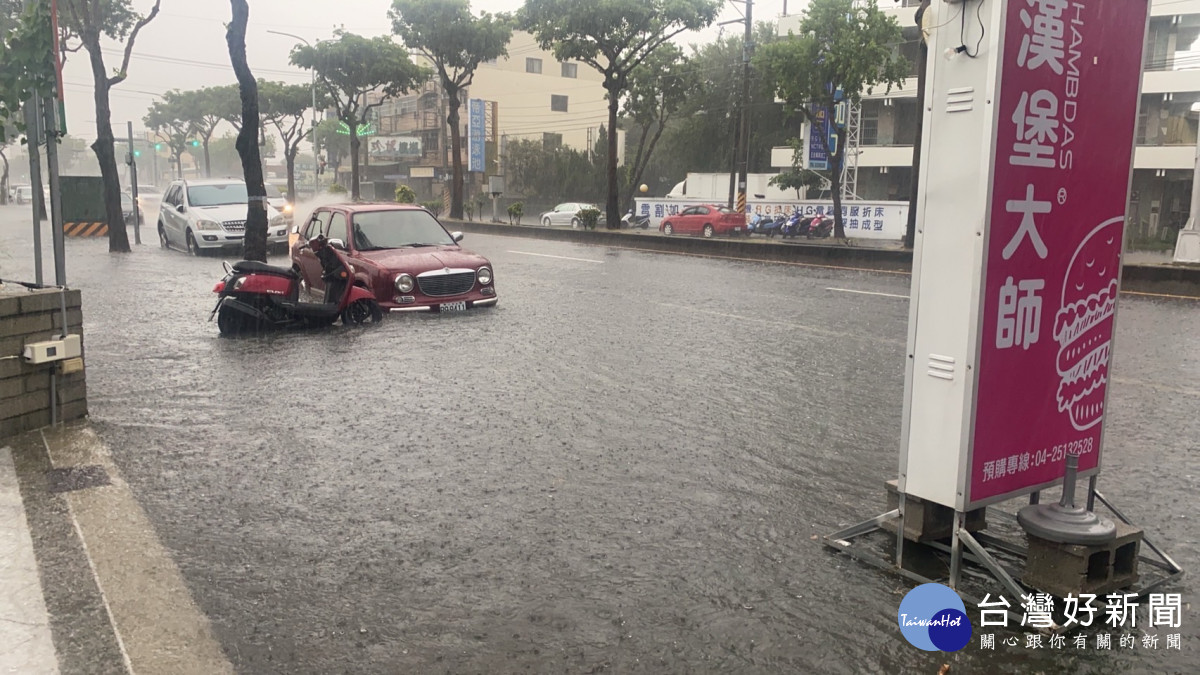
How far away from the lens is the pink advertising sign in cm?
337

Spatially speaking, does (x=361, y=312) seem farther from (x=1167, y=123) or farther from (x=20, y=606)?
(x=1167, y=123)

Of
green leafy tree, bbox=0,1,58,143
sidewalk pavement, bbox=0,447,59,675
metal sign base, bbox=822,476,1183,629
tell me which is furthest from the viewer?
green leafy tree, bbox=0,1,58,143

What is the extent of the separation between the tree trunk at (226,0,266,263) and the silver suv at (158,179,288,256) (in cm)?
345

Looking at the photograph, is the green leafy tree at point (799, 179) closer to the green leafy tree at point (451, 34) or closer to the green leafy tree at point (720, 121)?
the green leafy tree at point (720, 121)

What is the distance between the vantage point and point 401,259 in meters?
12.1

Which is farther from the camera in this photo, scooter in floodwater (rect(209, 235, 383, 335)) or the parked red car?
the parked red car

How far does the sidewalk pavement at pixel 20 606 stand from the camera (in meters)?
3.10

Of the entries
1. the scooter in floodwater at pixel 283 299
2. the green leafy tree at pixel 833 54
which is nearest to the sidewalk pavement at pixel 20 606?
the scooter in floodwater at pixel 283 299

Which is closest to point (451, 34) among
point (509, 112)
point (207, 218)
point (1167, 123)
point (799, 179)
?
point (799, 179)

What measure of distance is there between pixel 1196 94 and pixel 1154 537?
140 ft

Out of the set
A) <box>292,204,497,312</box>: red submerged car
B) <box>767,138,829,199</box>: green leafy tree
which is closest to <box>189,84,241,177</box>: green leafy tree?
<box>767,138,829,199</box>: green leafy tree

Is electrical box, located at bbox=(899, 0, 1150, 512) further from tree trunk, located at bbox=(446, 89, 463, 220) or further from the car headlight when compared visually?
tree trunk, located at bbox=(446, 89, 463, 220)

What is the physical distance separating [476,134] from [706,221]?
66.1 ft

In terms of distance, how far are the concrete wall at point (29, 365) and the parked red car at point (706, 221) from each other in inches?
1253
